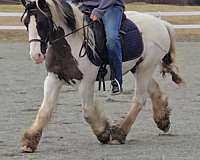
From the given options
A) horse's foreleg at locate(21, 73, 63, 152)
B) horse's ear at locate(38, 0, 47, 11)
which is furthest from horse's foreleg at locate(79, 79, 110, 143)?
horse's ear at locate(38, 0, 47, 11)

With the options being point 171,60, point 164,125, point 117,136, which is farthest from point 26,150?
point 171,60

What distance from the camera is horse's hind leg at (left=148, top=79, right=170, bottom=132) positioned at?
9508 mm

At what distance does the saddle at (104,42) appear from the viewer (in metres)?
8.47

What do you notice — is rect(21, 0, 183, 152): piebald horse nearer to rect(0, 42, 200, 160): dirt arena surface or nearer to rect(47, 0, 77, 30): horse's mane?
rect(47, 0, 77, 30): horse's mane

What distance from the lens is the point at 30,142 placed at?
798 centimetres

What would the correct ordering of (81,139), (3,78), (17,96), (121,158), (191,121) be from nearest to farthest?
(121,158), (81,139), (191,121), (17,96), (3,78)

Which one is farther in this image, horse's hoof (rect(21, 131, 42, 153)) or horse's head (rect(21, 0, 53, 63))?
horse's hoof (rect(21, 131, 42, 153))

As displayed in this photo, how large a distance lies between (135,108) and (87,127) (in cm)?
98

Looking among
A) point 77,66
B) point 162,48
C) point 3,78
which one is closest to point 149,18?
point 162,48

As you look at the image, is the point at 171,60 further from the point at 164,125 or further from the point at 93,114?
the point at 93,114

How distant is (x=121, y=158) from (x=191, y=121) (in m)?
3.00

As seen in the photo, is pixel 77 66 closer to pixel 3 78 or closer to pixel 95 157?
pixel 95 157

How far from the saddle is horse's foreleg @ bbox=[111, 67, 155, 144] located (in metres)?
0.39

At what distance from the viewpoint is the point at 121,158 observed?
7555mm
